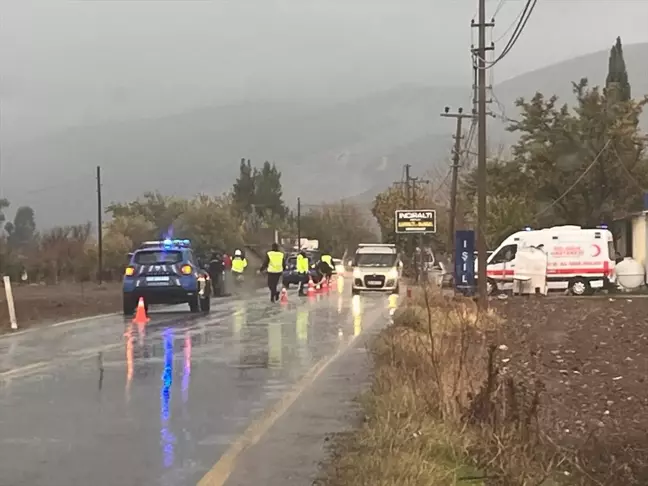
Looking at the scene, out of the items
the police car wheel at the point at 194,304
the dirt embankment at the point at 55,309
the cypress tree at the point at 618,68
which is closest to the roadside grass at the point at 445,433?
the dirt embankment at the point at 55,309

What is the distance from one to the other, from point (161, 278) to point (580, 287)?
19.3 meters

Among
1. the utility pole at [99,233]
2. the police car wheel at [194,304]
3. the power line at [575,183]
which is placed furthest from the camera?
the utility pole at [99,233]

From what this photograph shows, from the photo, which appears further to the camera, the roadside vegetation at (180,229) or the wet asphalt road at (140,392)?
the roadside vegetation at (180,229)

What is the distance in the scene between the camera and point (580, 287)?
3984 centimetres

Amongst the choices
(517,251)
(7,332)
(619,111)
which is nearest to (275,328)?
(7,332)

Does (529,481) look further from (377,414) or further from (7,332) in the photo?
(7,332)

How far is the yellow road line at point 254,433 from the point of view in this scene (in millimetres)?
7730

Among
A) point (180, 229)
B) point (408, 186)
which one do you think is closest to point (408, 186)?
point (408, 186)

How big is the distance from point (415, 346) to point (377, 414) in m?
3.11

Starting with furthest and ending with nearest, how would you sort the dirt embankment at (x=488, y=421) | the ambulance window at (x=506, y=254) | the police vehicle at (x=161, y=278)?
the ambulance window at (x=506, y=254) → the police vehicle at (x=161, y=278) → the dirt embankment at (x=488, y=421)

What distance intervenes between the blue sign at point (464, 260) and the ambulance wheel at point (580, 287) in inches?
260

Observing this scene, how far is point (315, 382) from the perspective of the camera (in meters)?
12.9

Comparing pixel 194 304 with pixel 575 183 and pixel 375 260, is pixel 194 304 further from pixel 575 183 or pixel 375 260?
pixel 575 183

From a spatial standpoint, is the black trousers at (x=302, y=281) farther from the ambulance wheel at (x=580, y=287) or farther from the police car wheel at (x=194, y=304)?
the police car wheel at (x=194, y=304)
